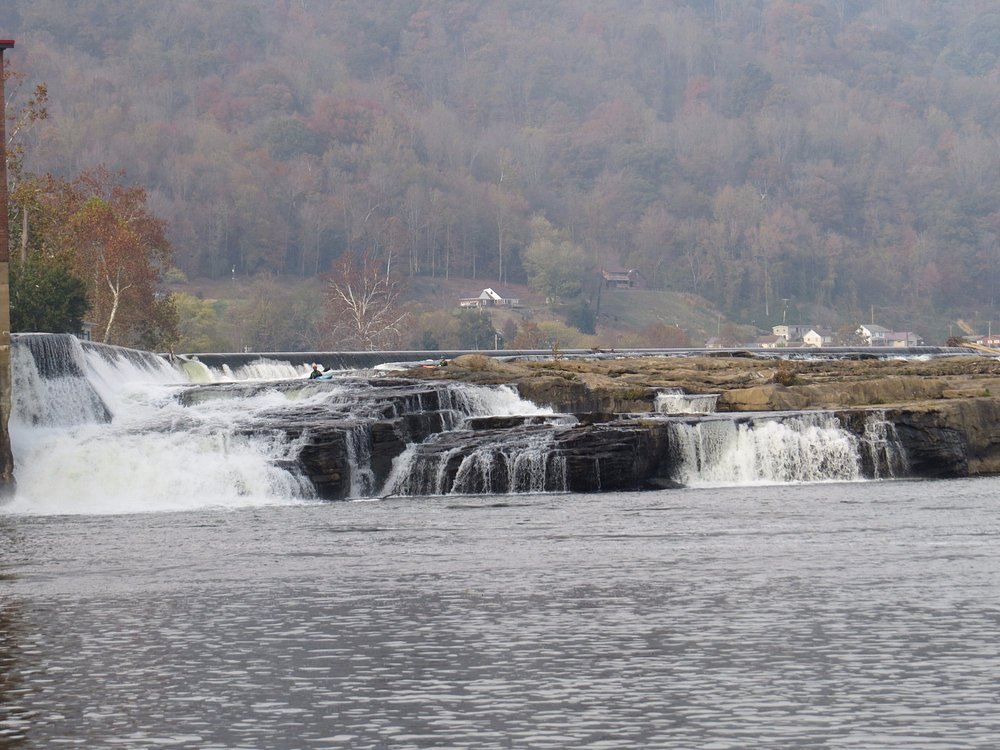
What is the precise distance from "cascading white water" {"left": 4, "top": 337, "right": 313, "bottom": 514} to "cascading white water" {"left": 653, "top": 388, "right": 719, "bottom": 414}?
13.7 meters

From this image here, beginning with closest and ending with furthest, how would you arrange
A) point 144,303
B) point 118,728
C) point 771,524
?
point 118,728 → point 771,524 → point 144,303

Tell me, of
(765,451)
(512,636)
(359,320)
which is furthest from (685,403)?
(359,320)

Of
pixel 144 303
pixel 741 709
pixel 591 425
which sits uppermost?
pixel 144 303

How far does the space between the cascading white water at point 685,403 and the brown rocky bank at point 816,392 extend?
1.15 feet

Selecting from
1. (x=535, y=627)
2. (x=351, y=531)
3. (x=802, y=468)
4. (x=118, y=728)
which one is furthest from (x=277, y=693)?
(x=802, y=468)

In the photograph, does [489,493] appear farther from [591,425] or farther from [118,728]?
[118,728]

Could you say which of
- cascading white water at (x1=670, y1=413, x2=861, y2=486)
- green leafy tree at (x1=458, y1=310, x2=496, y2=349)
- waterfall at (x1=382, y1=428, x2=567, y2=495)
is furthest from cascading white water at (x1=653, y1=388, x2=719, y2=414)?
green leafy tree at (x1=458, y1=310, x2=496, y2=349)

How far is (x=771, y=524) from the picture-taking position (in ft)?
118

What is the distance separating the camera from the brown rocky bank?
2073 inches

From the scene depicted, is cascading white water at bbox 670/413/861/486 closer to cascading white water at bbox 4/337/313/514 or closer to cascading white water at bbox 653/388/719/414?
cascading white water at bbox 653/388/719/414

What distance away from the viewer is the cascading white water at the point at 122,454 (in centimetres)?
4706

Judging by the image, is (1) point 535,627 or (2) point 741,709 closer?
(2) point 741,709

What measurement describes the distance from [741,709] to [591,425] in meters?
33.0

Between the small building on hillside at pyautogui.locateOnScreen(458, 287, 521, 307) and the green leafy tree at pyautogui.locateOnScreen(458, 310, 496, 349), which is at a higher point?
the small building on hillside at pyautogui.locateOnScreen(458, 287, 521, 307)
